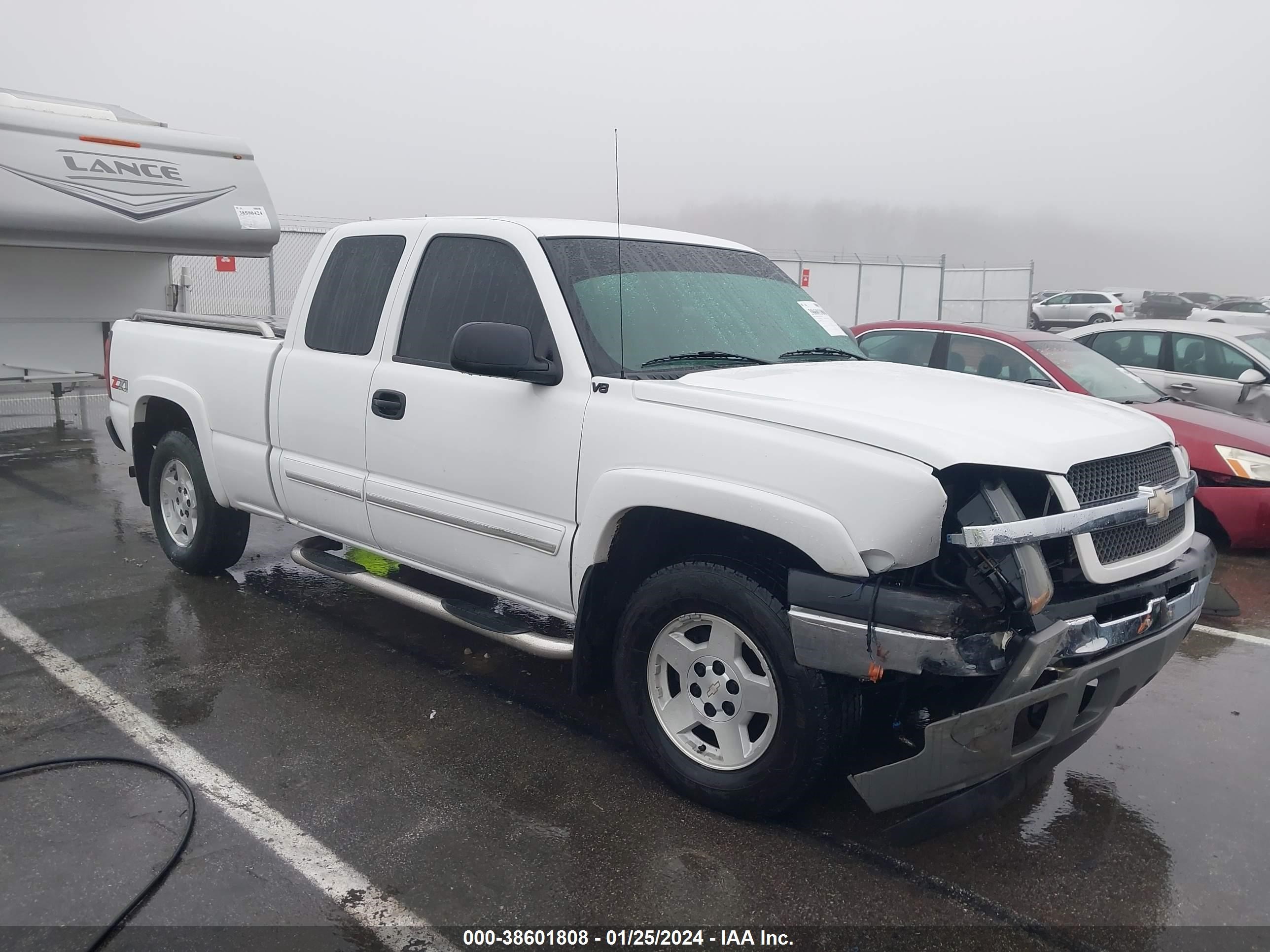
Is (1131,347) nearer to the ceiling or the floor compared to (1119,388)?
nearer to the ceiling

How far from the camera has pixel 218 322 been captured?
5773mm

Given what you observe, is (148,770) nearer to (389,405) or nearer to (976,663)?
(389,405)

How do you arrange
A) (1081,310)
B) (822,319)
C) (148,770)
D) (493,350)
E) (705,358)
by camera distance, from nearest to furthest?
(493,350)
(148,770)
(705,358)
(822,319)
(1081,310)

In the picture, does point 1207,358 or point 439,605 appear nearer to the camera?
point 439,605

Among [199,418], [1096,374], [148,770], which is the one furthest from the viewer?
[1096,374]

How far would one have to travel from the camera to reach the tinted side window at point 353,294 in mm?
4750

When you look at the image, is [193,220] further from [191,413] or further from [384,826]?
[384,826]

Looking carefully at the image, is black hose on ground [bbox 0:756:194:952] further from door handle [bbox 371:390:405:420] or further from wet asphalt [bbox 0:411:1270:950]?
door handle [bbox 371:390:405:420]

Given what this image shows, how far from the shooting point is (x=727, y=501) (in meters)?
3.25

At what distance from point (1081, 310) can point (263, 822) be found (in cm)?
4130

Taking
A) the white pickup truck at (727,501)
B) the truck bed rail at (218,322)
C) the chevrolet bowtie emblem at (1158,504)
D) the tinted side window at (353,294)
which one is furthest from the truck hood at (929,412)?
the truck bed rail at (218,322)

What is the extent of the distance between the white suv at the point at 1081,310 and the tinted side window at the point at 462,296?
36654 millimetres

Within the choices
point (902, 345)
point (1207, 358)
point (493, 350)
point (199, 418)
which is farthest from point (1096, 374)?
point (199, 418)

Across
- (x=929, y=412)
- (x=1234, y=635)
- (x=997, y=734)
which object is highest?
(x=929, y=412)
